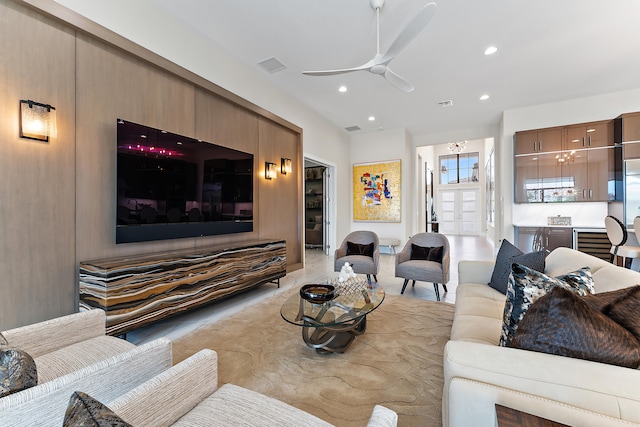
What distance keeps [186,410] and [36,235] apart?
6.88 ft

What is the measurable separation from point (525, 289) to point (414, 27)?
220 cm

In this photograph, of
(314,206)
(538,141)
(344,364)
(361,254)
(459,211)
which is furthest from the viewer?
(459,211)

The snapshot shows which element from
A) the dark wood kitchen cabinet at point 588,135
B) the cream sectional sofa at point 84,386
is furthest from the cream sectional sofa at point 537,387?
the dark wood kitchen cabinet at point 588,135

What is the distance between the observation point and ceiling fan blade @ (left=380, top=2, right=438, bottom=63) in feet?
6.84


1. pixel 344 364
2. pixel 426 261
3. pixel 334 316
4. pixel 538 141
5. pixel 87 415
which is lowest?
pixel 344 364

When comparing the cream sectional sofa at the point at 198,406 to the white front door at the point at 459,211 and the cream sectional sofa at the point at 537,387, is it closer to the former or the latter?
the cream sectional sofa at the point at 537,387

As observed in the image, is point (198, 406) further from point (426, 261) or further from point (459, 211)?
point (459, 211)

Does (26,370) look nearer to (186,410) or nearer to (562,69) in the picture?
(186,410)

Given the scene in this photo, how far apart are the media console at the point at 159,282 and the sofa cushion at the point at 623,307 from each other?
9.34 feet

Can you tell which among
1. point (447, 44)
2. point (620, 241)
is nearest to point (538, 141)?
point (620, 241)

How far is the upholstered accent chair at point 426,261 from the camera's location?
3.35 m

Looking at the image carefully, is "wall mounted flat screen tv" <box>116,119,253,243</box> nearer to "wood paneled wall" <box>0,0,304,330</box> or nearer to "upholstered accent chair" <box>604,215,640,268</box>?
"wood paneled wall" <box>0,0,304,330</box>

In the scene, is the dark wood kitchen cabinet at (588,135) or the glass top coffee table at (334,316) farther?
the dark wood kitchen cabinet at (588,135)

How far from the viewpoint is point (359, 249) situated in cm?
423
